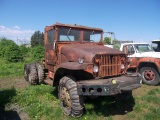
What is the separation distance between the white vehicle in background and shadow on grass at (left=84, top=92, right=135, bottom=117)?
8.12 feet

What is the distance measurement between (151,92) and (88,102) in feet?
8.41

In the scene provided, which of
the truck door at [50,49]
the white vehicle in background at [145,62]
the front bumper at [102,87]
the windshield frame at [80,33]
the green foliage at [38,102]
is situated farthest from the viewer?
the white vehicle in background at [145,62]

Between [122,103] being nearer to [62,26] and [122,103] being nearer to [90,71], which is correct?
[90,71]

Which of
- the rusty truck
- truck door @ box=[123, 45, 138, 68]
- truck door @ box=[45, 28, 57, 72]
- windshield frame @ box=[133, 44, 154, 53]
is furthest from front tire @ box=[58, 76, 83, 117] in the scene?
windshield frame @ box=[133, 44, 154, 53]

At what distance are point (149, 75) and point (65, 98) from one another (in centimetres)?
500

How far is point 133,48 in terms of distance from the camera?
31.3ft

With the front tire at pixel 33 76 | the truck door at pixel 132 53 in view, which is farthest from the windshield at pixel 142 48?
the front tire at pixel 33 76

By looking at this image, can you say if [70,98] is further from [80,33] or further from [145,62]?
[145,62]

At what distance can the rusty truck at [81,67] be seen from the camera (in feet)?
14.9

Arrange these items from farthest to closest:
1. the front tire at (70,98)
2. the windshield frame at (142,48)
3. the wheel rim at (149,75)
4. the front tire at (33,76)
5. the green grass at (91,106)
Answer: the windshield frame at (142,48) → the wheel rim at (149,75) → the front tire at (33,76) → the green grass at (91,106) → the front tire at (70,98)

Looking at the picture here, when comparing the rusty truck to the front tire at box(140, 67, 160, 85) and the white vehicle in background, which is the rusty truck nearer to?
the white vehicle in background

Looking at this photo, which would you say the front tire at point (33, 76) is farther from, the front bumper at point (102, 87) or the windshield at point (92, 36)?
the front bumper at point (102, 87)

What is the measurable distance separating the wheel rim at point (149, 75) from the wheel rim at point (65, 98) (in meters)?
4.93

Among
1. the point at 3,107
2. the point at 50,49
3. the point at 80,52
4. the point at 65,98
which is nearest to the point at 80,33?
the point at 50,49
